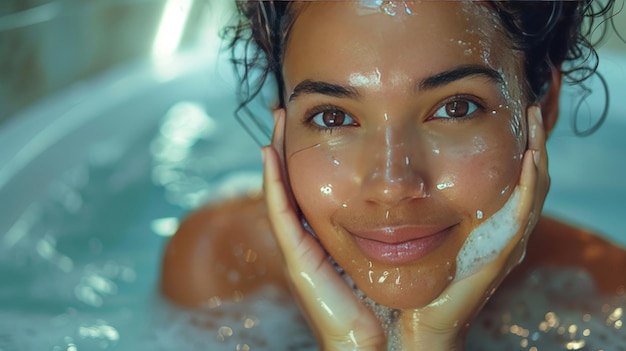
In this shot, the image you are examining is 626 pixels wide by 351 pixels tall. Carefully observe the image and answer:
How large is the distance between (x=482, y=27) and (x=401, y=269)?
0.29m

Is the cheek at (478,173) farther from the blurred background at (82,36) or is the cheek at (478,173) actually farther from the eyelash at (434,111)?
the blurred background at (82,36)

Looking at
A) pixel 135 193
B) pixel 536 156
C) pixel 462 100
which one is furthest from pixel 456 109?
pixel 135 193

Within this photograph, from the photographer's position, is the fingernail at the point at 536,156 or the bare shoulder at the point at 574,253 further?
the bare shoulder at the point at 574,253

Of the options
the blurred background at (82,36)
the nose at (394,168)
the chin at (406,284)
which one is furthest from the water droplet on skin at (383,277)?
the blurred background at (82,36)

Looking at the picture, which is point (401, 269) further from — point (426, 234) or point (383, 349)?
point (383, 349)

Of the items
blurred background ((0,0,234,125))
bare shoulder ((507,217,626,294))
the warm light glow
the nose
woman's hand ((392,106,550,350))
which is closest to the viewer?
the nose

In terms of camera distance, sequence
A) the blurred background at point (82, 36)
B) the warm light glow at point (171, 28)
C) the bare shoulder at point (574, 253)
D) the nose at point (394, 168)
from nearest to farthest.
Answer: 1. the nose at point (394, 168)
2. the bare shoulder at point (574, 253)
3. the blurred background at point (82, 36)
4. the warm light glow at point (171, 28)

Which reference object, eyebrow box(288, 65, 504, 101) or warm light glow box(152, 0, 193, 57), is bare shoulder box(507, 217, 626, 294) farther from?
warm light glow box(152, 0, 193, 57)

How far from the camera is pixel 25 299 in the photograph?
1.58 metres

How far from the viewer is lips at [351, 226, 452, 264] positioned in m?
0.98

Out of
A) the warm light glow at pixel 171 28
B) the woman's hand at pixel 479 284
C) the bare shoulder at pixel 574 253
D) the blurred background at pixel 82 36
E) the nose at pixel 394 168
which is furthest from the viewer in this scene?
the warm light glow at pixel 171 28

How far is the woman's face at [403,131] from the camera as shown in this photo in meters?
0.95

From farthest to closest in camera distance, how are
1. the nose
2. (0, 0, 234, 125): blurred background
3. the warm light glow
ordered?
the warm light glow, (0, 0, 234, 125): blurred background, the nose

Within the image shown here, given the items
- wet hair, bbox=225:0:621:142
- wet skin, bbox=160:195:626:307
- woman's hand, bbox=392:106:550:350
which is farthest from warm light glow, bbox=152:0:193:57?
woman's hand, bbox=392:106:550:350
